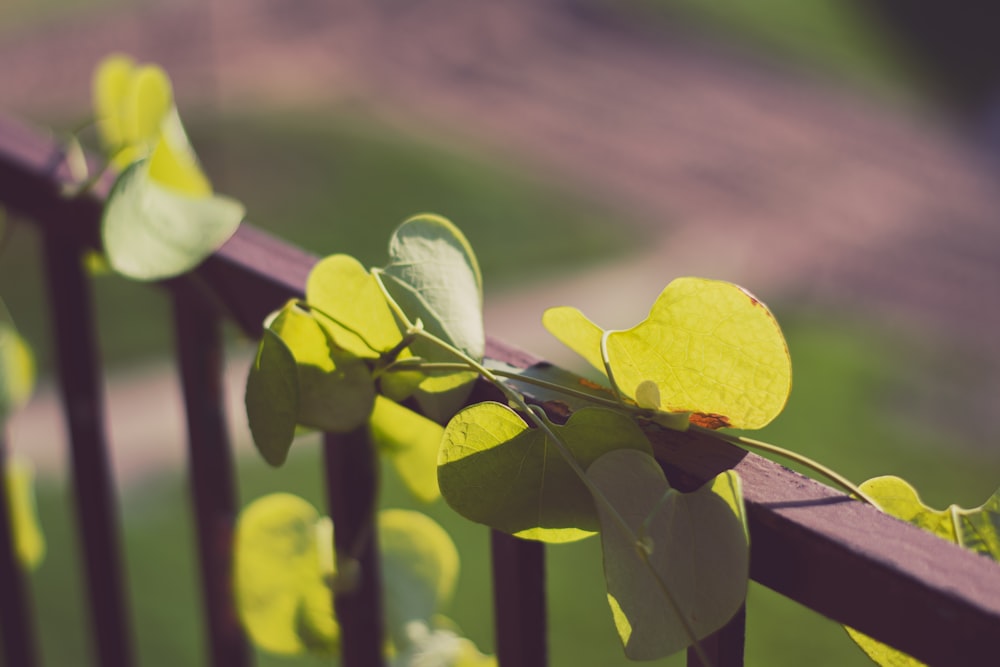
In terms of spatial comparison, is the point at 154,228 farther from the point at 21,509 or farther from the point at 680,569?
the point at 21,509

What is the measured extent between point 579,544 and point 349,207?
3.31 m

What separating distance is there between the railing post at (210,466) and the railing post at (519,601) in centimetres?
33

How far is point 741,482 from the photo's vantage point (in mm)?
417

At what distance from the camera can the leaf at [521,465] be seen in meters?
0.42

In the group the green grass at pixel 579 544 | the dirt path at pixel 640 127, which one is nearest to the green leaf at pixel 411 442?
the green grass at pixel 579 544

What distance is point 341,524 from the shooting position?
2.22 feet

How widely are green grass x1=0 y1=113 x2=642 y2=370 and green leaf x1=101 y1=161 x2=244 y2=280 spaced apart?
3.67m

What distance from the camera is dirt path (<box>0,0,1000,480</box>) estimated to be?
5.24m

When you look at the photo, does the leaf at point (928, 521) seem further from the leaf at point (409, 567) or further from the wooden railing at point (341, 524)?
the leaf at point (409, 567)

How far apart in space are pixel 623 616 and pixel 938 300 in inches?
204

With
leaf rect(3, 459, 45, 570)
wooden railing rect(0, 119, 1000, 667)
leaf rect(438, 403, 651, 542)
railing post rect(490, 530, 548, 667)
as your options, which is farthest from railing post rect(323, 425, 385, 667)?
leaf rect(3, 459, 45, 570)

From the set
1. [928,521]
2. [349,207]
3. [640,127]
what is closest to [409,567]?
[928,521]

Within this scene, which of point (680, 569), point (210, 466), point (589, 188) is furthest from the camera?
point (589, 188)

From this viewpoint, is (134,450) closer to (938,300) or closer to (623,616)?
(623,616)
